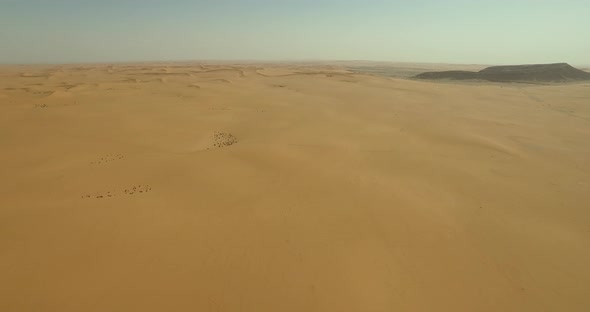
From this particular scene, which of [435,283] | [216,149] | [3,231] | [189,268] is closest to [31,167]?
[3,231]

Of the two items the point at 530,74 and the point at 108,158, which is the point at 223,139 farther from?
the point at 530,74

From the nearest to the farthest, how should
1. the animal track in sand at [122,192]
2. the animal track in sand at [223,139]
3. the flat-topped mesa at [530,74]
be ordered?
the animal track in sand at [122,192]
the animal track in sand at [223,139]
the flat-topped mesa at [530,74]

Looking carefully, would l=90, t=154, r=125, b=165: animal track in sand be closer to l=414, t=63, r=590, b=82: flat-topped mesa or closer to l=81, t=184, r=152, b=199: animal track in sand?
l=81, t=184, r=152, b=199: animal track in sand

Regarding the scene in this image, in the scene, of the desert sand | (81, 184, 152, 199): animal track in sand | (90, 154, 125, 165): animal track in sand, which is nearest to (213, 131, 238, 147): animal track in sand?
the desert sand

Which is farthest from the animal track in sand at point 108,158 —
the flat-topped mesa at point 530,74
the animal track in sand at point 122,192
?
the flat-topped mesa at point 530,74

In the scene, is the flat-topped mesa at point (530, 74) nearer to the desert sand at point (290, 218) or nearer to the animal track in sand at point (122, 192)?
the desert sand at point (290, 218)

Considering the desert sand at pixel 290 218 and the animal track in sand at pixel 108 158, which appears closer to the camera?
the desert sand at pixel 290 218

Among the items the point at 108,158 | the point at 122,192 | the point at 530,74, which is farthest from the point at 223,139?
the point at 530,74
